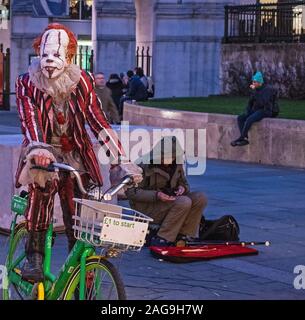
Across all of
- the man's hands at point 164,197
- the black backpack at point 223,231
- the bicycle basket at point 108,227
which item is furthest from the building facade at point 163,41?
the bicycle basket at point 108,227

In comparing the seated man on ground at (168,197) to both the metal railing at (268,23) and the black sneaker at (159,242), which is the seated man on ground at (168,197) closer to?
the black sneaker at (159,242)

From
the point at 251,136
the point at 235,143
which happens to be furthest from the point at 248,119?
the point at 235,143

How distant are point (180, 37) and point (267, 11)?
13.8m

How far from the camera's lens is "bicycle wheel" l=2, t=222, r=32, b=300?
676 cm

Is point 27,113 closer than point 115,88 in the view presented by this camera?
Yes

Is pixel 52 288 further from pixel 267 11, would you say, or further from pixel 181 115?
pixel 267 11

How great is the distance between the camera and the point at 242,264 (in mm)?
8945

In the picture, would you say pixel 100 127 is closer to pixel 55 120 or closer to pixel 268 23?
pixel 55 120

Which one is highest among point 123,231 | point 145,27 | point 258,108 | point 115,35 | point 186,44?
point 145,27

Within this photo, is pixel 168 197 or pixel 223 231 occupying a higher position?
pixel 168 197

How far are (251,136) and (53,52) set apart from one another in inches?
489

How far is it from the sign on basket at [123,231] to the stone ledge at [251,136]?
1202cm

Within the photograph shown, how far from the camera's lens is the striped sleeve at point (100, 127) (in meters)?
6.16

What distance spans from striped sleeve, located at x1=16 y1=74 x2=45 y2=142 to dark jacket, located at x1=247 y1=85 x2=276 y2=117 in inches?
477
